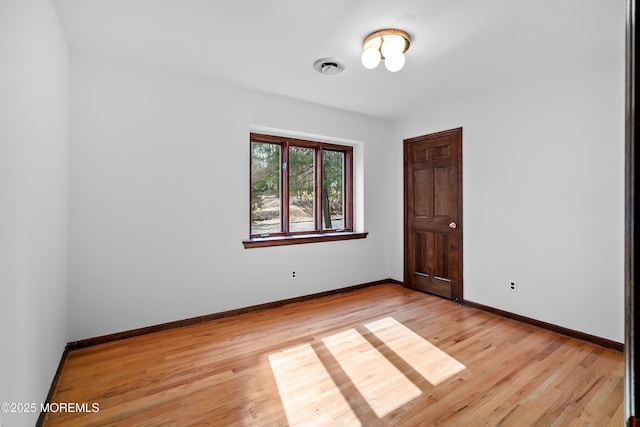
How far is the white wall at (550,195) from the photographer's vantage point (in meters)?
2.68

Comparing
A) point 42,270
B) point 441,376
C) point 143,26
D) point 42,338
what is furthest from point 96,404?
point 143,26

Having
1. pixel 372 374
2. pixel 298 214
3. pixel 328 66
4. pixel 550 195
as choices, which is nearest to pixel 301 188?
pixel 298 214

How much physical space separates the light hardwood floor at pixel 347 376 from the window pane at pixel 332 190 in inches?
64.3

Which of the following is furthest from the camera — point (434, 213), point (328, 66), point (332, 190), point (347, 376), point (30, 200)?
point (332, 190)

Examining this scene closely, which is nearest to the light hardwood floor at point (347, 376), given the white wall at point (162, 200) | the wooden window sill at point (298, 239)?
the white wall at point (162, 200)

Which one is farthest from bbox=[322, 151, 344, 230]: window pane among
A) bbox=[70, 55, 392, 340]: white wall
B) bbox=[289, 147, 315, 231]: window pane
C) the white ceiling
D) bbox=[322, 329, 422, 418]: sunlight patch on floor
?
bbox=[322, 329, 422, 418]: sunlight patch on floor

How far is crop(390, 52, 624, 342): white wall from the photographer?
2.68m

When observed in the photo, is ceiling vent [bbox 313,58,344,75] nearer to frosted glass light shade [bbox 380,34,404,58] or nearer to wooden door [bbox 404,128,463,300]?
frosted glass light shade [bbox 380,34,404,58]

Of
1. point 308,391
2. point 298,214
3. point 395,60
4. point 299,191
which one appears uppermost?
point 395,60

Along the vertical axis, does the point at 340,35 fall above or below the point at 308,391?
above

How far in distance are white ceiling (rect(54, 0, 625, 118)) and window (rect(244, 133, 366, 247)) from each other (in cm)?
97

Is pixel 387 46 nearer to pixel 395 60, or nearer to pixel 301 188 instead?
pixel 395 60

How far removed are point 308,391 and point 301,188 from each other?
2638 mm

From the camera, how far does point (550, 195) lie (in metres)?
3.07
